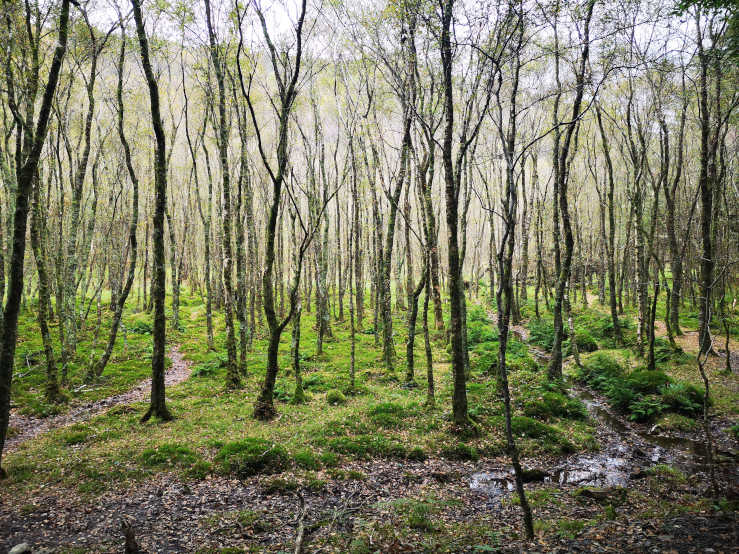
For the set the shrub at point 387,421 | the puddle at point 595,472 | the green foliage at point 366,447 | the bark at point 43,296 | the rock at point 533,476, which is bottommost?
the puddle at point 595,472

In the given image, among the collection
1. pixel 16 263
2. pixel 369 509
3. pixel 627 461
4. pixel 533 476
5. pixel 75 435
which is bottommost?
pixel 627 461

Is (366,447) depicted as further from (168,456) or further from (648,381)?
(648,381)

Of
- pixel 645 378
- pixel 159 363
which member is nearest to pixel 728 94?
pixel 645 378

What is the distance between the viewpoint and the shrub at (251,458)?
24.4ft

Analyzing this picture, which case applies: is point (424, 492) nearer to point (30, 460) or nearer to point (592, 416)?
point (592, 416)

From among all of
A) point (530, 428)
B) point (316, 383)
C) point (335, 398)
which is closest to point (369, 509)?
point (530, 428)

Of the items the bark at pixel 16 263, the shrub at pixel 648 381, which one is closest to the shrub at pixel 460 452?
the shrub at pixel 648 381

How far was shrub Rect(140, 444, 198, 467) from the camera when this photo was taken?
7488 millimetres

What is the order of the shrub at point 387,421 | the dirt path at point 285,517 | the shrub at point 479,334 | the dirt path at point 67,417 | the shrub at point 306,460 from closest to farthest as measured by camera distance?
the dirt path at point 285,517 < the shrub at point 306,460 < the dirt path at point 67,417 < the shrub at point 387,421 < the shrub at point 479,334

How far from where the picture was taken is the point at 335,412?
34.1 ft

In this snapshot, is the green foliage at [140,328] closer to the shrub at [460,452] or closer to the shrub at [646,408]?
the shrub at [460,452]

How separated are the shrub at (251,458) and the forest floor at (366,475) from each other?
0.04 meters

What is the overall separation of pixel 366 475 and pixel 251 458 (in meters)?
2.39

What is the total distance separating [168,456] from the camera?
766 cm
